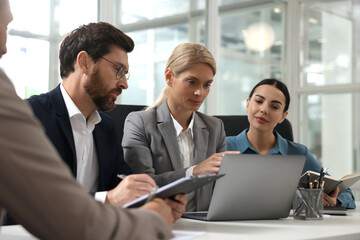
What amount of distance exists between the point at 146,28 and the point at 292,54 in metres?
2.50

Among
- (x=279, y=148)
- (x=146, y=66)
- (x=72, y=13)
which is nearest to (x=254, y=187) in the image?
(x=279, y=148)

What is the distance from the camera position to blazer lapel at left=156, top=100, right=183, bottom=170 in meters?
2.38

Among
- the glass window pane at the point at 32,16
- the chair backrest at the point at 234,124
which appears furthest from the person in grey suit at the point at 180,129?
the glass window pane at the point at 32,16

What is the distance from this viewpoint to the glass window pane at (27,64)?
3.68 m

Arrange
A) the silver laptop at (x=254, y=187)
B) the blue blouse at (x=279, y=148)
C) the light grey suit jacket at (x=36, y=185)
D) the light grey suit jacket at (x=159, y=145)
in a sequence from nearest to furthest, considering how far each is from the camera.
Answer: the light grey suit jacket at (x=36, y=185), the silver laptop at (x=254, y=187), the light grey suit jacket at (x=159, y=145), the blue blouse at (x=279, y=148)

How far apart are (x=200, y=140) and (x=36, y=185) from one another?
182 centimetres

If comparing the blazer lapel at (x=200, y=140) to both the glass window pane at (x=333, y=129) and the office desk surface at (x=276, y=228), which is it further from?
the glass window pane at (x=333, y=129)

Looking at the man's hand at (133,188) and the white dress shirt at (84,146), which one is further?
the white dress shirt at (84,146)

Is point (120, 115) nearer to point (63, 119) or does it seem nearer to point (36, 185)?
point (63, 119)

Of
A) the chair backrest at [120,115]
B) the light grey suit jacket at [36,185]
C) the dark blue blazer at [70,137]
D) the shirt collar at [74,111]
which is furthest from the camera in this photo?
the chair backrest at [120,115]

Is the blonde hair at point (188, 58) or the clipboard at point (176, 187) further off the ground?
the blonde hair at point (188, 58)

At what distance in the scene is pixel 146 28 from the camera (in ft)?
16.0

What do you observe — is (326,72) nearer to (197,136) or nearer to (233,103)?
(233,103)

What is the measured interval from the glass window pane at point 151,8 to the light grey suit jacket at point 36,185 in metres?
4.05
